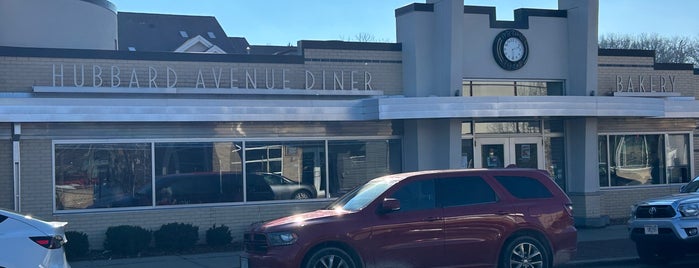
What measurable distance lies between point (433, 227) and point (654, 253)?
474cm

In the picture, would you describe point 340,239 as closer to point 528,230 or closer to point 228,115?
point 528,230

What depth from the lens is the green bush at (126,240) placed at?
1474cm

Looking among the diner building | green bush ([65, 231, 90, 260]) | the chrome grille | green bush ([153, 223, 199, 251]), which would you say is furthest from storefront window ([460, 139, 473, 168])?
green bush ([65, 231, 90, 260])

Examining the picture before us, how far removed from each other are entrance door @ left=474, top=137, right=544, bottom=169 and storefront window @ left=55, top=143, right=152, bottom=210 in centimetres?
753

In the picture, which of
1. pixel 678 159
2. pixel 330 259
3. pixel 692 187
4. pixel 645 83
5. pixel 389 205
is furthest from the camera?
pixel 678 159

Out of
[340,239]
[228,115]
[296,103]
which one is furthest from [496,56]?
[340,239]

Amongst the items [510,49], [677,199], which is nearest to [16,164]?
[510,49]

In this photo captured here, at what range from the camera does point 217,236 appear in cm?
1570

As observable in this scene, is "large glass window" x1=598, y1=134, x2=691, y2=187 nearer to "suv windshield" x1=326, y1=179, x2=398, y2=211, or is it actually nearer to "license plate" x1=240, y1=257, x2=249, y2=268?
"suv windshield" x1=326, y1=179, x2=398, y2=211

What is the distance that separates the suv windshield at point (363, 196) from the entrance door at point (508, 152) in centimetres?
747

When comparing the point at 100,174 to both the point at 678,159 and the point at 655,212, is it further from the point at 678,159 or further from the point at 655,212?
the point at 678,159

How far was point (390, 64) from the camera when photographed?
17.9 metres

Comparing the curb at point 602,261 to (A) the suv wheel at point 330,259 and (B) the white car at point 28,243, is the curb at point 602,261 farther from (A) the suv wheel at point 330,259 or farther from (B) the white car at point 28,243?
(B) the white car at point 28,243

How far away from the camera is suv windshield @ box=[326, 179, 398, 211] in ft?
35.9
